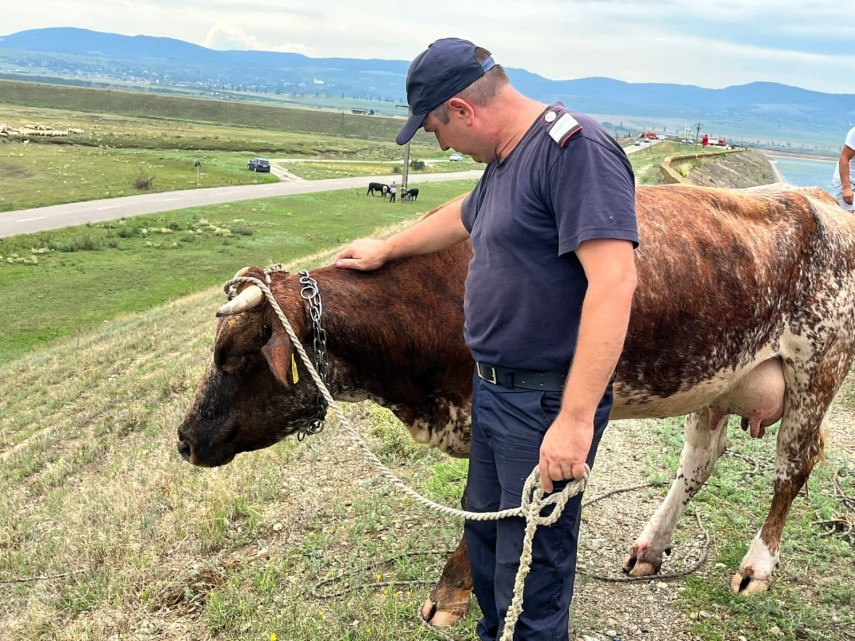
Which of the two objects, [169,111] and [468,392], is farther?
[169,111]

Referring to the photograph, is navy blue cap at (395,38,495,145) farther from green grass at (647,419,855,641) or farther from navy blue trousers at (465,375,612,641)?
green grass at (647,419,855,641)

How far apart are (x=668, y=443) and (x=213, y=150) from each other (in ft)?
301

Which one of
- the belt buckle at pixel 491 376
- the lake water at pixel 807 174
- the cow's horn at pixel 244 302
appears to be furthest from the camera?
the lake water at pixel 807 174

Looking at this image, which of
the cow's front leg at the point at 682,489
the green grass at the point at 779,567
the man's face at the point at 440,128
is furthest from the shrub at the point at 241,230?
the man's face at the point at 440,128

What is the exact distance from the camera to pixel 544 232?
2.79 m

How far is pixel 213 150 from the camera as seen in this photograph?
91750 mm

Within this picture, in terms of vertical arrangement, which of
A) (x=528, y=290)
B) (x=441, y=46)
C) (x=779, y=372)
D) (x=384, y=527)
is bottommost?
(x=384, y=527)

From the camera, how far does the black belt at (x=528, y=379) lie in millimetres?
2971

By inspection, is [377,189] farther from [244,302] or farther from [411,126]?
[411,126]

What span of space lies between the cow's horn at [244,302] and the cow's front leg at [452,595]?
6.30ft

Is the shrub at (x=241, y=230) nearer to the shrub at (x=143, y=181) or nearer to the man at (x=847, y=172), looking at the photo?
the shrub at (x=143, y=181)

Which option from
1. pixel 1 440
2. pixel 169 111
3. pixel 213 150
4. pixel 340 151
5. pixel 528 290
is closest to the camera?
pixel 528 290

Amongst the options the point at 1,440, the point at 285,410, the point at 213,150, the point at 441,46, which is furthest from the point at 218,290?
the point at 213,150

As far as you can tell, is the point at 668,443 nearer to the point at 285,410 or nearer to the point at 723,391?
the point at 723,391
